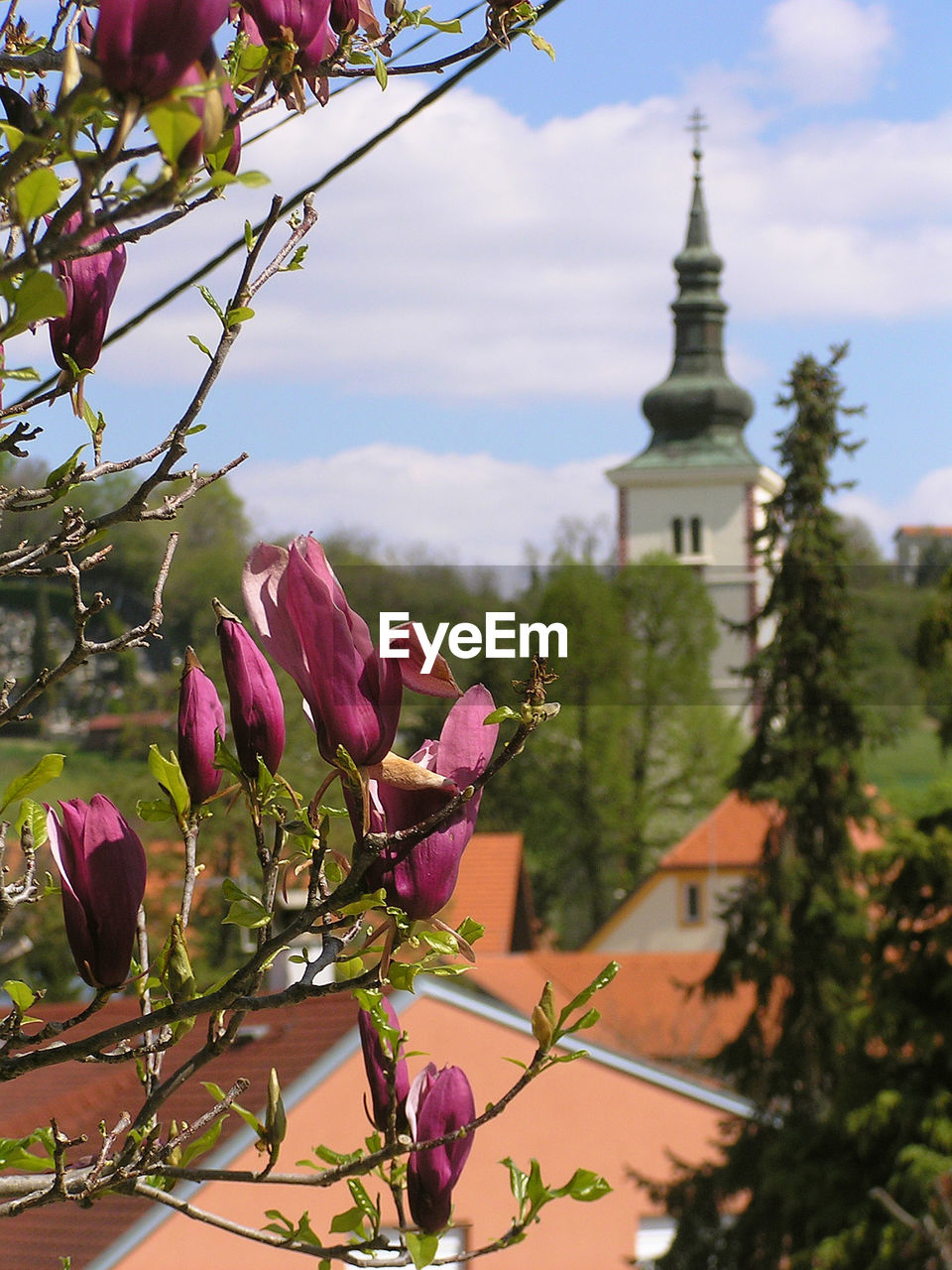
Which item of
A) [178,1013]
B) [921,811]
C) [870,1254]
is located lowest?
[870,1254]

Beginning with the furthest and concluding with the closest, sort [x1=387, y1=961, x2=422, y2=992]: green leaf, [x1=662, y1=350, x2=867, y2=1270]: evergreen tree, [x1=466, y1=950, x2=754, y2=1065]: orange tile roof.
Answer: [x1=466, y1=950, x2=754, y2=1065]: orange tile roof, [x1=662, y1=350, x2=867, y2=1270]: evergreen tree, [x1=387, y1=961, x2=422, y2=992]: green leaf

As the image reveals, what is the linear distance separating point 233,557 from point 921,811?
51.0 ft

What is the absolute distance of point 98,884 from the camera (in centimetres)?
86

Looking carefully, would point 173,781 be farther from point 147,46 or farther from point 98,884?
point 147,46

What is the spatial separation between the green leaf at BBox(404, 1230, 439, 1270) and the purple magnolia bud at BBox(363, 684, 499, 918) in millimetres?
296

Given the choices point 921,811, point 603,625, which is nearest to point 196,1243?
point 921,811

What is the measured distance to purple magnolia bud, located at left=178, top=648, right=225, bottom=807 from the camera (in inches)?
36.6

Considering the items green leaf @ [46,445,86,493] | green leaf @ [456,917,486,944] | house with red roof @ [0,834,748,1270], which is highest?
green leaf @ [46,445,86,493]

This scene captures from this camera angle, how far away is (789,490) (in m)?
17.6

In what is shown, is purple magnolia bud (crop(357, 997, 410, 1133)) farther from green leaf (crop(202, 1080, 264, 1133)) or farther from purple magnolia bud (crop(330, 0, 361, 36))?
purple magnolia bud (crop(330, 0, 361, 36))

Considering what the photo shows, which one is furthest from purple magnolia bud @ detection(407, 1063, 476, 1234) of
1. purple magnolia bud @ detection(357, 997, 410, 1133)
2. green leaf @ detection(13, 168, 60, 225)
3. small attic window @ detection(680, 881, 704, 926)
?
small attic window @ detection(680, 881, 704, 926)

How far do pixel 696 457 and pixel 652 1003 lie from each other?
33.8 m

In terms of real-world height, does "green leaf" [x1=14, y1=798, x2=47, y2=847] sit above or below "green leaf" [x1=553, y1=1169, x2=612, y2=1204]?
above

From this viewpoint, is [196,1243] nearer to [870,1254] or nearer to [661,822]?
[870,1254]
